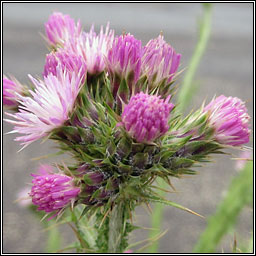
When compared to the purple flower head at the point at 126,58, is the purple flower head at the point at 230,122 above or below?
below

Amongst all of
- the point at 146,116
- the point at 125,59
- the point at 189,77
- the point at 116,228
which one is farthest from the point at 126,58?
the point at 189,77

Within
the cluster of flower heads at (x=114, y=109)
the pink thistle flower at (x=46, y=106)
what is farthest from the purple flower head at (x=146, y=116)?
the pink thistle flower at (x=46, y=106)

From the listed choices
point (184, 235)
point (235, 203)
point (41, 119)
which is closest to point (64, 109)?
point (41, 119)

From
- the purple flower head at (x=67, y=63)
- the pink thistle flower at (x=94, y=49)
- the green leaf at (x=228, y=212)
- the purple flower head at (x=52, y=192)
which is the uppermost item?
the pink thistle flower at (x=94, y=49)

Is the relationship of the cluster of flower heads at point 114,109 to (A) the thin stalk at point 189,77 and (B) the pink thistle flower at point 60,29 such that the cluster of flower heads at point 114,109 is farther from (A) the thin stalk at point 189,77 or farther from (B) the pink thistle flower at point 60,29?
(A) the thin stalk at point 189,77

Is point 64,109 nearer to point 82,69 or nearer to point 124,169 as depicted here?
point 82,69

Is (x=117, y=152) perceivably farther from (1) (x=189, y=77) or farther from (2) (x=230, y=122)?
(1) (x=189, y=77)
